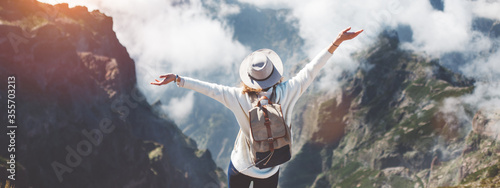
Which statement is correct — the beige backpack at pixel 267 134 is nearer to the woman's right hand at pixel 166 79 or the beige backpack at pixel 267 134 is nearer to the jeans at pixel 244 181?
the jeans at pixel 244 181

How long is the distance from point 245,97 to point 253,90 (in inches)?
10.4

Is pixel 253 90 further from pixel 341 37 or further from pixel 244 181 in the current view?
pixel 341 37

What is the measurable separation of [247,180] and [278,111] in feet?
7.60

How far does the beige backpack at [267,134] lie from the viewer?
25.2 ft

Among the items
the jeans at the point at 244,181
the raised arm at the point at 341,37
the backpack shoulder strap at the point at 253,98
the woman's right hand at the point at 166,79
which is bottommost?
the jeans at the point at 244,181

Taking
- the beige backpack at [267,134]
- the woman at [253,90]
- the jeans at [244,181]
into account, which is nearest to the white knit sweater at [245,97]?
the woman at [253,90]

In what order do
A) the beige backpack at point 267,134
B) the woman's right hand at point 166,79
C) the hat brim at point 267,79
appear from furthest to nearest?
the hat brim at point 267,79
the woman's right hand at point 166,79
the beige backpack at point 267,134

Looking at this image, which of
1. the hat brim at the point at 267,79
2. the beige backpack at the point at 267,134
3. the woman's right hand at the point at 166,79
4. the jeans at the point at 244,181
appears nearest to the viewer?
the beige backpack at the point at 267,134

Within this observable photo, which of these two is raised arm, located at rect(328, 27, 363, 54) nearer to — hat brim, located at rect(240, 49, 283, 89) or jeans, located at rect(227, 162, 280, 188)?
hat brim, located at rect(240, 49, 283, 89)

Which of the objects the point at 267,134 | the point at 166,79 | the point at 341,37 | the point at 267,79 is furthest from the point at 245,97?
the point at 341,37

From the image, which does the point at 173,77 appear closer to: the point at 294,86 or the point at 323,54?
the point at 294,86

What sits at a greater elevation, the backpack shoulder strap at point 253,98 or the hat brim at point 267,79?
the hat brim at point 267,79

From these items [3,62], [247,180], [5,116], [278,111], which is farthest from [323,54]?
[3,62]

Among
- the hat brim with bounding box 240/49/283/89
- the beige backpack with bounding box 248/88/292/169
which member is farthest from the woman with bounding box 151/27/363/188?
the beige backpack with bounding box 248/88/292/169
